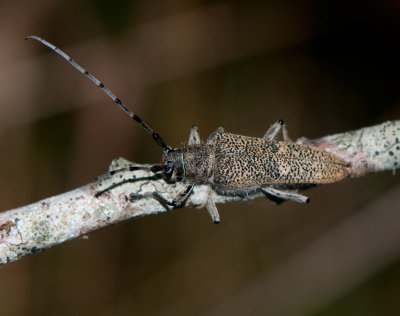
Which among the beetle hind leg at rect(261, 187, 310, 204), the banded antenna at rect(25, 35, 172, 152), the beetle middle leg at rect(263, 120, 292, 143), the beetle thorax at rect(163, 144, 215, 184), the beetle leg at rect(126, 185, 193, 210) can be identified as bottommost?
the beetle hind leg at rect(261, 187, 310, 204)

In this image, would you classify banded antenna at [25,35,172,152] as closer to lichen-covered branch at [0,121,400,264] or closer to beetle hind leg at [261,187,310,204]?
lichen-covered branch at [0,121,400,264]

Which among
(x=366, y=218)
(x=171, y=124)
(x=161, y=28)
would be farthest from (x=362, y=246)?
(x=161, y=28)

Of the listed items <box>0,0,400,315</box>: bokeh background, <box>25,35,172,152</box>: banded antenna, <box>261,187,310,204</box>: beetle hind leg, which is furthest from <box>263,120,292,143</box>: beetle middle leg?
<box>0,0,400,315</box>: bokeh background

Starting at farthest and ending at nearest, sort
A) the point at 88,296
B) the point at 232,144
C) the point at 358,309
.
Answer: the point at 88,296, the point at 358,309, the point at 232,144

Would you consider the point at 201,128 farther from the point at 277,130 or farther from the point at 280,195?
the point at 280,195

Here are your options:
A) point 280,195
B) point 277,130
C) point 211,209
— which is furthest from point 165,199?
point 277,130

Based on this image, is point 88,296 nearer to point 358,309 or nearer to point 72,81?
point 72,81
